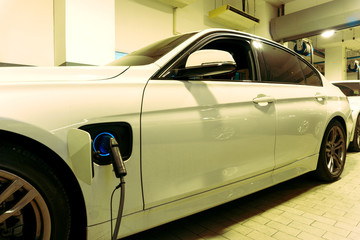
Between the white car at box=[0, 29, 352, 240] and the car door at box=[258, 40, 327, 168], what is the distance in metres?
0.02

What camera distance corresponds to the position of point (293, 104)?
1.90 m

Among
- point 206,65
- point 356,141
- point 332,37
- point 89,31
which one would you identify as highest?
point 332,37

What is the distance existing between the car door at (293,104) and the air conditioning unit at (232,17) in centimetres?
393

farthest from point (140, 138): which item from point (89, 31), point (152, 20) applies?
point (152, 20)

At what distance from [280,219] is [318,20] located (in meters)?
6.02

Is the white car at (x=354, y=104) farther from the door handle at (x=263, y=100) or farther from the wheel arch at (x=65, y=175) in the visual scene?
the wheel arch at (x=65, y=175)

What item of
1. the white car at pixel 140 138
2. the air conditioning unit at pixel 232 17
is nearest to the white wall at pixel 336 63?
the air conditioning unit at pixel 232 17

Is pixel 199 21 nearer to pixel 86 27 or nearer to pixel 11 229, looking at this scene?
pixel 86 27

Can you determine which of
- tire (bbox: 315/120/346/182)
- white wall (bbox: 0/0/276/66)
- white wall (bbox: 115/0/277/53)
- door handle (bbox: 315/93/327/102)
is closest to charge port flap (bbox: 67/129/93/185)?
door handle (bbox: 315/93/327/102)

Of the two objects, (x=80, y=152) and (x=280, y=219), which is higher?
(x=80, y=152)

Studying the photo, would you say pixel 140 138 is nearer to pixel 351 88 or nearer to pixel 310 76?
pixel 310 76

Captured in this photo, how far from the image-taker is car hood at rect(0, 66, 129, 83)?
35.6 inches

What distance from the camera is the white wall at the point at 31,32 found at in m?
3.28

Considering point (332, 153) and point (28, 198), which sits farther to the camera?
point (332, 153)
